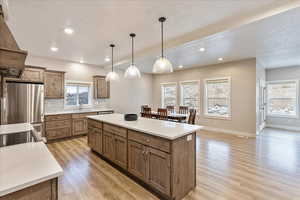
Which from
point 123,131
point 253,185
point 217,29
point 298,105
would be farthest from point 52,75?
point 298,105

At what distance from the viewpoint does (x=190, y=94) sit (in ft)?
22.4

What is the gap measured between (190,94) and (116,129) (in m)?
4.84

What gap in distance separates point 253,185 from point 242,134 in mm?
3281

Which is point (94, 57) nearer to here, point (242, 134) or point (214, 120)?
point (214, 120)

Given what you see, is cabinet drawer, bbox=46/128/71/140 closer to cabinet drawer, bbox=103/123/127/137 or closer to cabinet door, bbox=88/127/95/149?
cabinet door, bbox=88/127/95/149

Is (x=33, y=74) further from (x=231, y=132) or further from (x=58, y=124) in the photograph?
(x=231, y=132)

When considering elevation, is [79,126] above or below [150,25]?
below

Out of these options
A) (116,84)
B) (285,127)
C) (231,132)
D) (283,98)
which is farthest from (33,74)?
(285,127)

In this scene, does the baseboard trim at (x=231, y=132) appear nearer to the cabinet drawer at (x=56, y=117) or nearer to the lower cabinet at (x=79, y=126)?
the lower cabinet at (x=79, y=126)

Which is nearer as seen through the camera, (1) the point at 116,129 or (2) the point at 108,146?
(1) the point at 116,129

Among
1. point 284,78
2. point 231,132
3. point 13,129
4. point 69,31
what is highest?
point 69,31

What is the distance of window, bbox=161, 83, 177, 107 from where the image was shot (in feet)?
24.5

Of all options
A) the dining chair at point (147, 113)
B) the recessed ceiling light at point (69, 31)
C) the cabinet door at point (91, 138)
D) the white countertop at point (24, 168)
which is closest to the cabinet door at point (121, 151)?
the cabinet door at point (91, 138)

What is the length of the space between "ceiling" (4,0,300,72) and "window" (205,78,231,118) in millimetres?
1661
